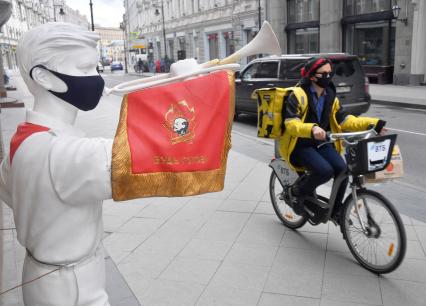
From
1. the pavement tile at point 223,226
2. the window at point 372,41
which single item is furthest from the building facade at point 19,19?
the pavement tile at point 223,226

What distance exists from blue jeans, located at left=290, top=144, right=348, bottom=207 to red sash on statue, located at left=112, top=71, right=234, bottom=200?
264 cm

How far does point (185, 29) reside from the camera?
45656 mm

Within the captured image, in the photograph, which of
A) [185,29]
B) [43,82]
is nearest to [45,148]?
[43,82]

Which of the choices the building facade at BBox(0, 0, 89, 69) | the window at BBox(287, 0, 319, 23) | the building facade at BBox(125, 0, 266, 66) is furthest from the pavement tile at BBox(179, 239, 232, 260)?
the building facade at BBox(0, 0, 89, 69)

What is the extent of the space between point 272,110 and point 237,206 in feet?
5.99

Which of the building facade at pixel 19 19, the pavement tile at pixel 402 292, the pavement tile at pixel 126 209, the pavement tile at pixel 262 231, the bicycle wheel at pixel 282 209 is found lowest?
the pavement tile at pixel 402 292

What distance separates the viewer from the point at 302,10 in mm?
26609

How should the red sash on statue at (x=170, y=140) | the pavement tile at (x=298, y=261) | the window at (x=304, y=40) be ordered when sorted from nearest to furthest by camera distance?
the red sash on statue at (x=170, y=140) < the pavement tile at (x=298, y=261) < the window at (x=304, y=40)

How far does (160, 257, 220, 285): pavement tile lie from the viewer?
3770mm

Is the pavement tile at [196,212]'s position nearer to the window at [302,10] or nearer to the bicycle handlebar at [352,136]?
the bicycle handlebar at [352,136]

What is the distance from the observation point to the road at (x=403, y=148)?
560cm

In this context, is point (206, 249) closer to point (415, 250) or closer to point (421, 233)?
point (415, 250)

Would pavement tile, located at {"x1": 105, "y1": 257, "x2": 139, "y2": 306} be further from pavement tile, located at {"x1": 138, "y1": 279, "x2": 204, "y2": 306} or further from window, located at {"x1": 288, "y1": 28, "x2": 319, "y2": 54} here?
window, located at {"x1": 288, "y1": 28, "x2": 319, "y2": 54}

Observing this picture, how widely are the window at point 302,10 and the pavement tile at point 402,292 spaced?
23.7 m
